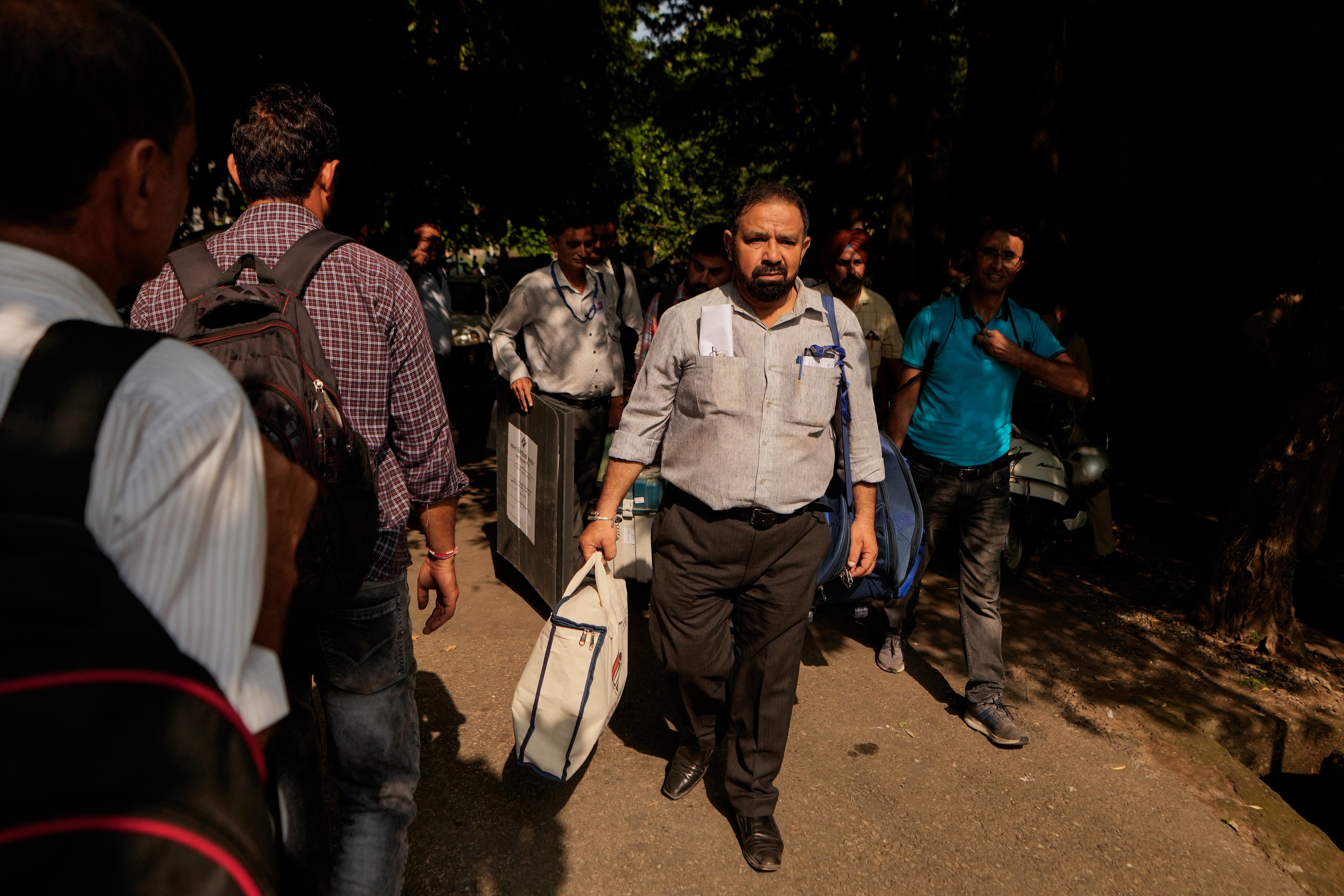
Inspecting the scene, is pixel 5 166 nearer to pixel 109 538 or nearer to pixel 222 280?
pixel 109 538

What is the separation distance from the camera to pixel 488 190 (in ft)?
45.7

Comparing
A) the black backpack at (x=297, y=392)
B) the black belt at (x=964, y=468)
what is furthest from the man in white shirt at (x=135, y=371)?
the black belt at (x=964, y=468)

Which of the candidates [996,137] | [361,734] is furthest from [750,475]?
[996,137]

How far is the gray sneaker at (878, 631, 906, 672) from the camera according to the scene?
14.8ft

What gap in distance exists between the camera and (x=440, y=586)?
2373 millimetres

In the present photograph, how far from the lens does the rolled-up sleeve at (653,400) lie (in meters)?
2.97

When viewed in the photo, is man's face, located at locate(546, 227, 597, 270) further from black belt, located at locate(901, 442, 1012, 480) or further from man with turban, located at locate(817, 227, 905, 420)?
black belt, located at locate(901, 442, 1012, 480)

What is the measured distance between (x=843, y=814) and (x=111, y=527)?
3039 mm

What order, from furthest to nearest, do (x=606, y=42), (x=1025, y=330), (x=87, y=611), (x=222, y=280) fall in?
(x=606, y=42), (x=1025, y=330), (x=222, y=280), (x=87, y=611)

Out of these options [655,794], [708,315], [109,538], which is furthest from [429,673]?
[109,538]

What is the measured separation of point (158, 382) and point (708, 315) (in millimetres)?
2255

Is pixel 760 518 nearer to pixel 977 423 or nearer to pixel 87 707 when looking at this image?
pixel 977 423

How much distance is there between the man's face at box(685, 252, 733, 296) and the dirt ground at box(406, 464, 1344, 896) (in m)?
1.89

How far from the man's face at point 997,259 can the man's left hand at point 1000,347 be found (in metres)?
0.22
